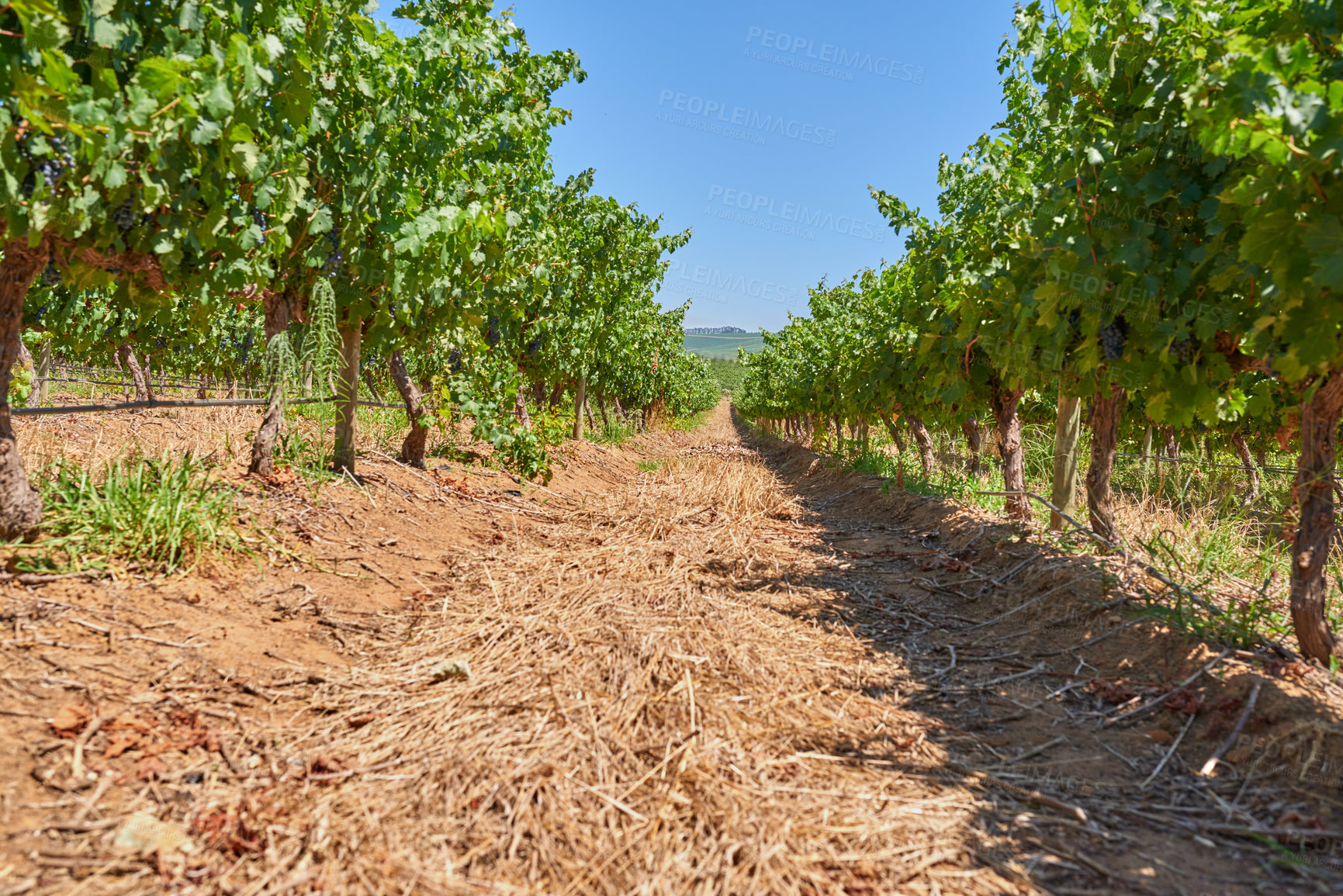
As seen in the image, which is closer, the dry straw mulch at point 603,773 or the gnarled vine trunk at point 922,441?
the dry straw mulch at point 603,773

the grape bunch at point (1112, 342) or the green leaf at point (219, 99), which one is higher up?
the green leaf at point (219, 99)

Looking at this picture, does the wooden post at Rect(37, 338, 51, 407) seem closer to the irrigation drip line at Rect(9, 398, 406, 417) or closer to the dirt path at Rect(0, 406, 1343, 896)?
the irrigation drip line at Rect(9, 398, 406, 417)

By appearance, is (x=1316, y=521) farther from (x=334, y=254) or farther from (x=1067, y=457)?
(x=334, y=254)

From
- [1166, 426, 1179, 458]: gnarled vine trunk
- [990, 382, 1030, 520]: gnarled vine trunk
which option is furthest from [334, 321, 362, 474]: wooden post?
[1166, 426, 1179, 458]: gnarled vine trunk

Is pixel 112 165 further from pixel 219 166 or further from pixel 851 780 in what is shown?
pixel 851 780

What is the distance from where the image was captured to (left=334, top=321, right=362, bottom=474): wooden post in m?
5.11

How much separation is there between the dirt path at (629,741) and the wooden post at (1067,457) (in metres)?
1.10

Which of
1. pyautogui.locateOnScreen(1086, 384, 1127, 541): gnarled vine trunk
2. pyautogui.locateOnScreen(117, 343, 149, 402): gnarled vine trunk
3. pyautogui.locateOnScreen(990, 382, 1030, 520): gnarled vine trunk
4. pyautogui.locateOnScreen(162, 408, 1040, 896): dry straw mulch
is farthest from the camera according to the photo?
pyautogui.locateOnScreen(117, 343, 149, 402): gnarled vine trunk

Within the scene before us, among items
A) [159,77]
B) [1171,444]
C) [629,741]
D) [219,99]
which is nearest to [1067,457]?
[629,741]

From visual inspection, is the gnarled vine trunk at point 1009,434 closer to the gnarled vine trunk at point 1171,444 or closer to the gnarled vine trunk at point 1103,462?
the gnarled vine trunk at point 1103,462

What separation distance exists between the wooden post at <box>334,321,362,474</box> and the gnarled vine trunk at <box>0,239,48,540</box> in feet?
7.38

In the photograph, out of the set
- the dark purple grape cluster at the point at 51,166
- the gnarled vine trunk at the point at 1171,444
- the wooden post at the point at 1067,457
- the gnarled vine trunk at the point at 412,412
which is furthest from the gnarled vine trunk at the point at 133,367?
the gnarled vine trunk at the point at 1171,444

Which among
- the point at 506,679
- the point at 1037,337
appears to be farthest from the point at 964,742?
the point at 1037,337

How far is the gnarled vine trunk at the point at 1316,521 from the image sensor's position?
2670 mm
